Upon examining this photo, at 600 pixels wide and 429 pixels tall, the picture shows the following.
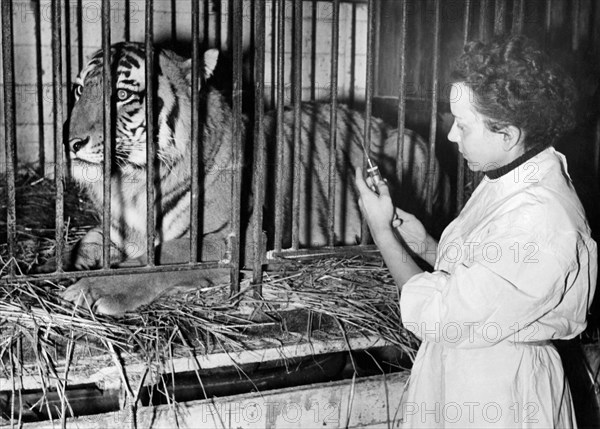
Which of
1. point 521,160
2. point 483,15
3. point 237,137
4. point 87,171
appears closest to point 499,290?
point 521,160

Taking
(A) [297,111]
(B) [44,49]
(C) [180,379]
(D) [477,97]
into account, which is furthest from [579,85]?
(B) [44,49]

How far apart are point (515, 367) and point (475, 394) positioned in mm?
130

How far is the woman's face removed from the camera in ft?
6.25

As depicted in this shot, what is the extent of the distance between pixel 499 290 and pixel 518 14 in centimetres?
158

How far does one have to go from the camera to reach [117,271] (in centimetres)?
252

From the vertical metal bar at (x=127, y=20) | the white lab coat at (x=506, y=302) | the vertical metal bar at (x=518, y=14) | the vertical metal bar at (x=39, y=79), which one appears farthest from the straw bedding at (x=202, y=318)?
the vertical metal bar at (x=127, y=20)

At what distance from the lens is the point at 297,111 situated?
104 inches

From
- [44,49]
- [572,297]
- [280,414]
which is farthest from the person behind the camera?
[44,49]

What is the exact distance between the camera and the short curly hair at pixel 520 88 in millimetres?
1846

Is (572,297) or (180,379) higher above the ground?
(572,297)

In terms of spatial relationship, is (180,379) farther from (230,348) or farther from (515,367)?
(515,367)

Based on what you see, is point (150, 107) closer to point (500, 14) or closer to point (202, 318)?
point (202, 318)

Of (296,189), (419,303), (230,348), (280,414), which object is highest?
(296,189)

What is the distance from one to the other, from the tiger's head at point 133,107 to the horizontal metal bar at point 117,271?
62cm
